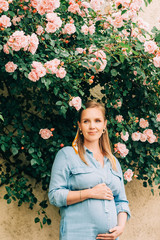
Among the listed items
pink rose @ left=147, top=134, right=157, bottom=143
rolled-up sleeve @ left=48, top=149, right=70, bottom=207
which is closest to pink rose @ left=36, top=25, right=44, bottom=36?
rolled-up sleeve @ left=48, top=149, right=70, bottom=207

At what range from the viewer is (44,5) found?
2082 mm

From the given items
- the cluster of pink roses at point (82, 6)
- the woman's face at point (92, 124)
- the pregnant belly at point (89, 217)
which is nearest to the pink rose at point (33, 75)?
the woman's face at point (92, 124)

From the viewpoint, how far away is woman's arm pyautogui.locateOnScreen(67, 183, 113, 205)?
1.84 meters

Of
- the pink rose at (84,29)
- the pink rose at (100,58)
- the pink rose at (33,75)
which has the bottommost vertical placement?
Answer: the pink rose at (33,75)

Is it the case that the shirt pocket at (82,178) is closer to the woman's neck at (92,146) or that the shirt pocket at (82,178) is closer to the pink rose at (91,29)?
the woman's neck at (92,146)

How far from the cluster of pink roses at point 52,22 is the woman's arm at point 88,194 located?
1.24m

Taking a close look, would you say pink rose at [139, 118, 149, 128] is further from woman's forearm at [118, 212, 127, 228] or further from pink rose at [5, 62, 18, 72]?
pink rose at [5, 62, 18, 72]

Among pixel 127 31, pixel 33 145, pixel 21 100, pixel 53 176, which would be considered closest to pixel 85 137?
pixel 53 176

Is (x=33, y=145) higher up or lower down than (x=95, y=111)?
lower down

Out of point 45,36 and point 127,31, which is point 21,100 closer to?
point 45,36

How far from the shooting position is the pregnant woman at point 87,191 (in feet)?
6.10

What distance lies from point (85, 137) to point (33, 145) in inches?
21.7

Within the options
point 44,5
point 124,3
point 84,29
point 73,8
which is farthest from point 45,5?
point 124,3

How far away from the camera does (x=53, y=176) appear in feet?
6.29
